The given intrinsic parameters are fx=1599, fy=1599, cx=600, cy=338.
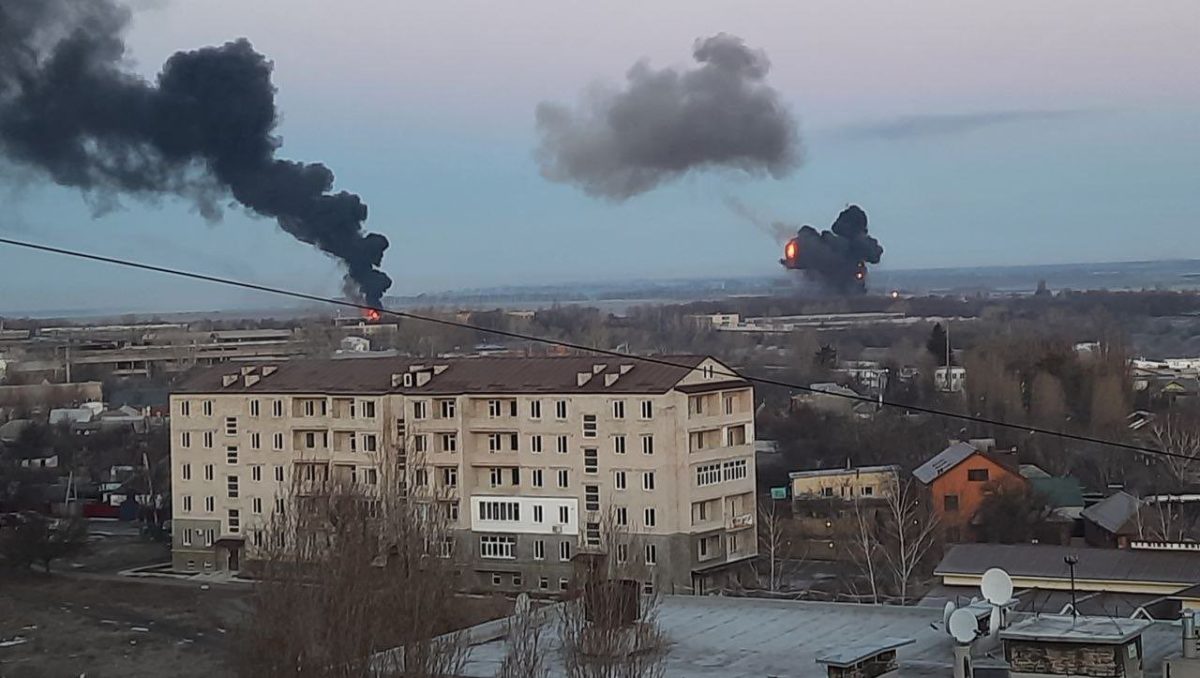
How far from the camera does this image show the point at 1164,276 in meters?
78.4

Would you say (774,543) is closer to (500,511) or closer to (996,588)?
(500,511)

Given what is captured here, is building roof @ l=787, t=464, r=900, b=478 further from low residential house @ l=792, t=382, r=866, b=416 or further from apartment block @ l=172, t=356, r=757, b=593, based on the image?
low residential house @ l=792, t=382, r=866, b=416

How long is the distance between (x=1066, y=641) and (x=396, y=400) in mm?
11359

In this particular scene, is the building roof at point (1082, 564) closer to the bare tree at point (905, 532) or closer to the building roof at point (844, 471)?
the bare tree at point (905, 532)

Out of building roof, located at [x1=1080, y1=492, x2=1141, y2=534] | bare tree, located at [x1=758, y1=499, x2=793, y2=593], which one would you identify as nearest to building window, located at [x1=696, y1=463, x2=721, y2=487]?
bare tree, located at [x1=758, y1=499, x2=793, y2=593]

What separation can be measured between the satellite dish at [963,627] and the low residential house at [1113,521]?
9300 mm

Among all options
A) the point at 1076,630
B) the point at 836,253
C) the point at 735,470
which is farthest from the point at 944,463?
the point at 836,253

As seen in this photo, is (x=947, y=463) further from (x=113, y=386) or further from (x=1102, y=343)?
(x=113, y=386)

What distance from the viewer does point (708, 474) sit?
15.0 m

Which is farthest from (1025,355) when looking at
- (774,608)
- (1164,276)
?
(1164,276)

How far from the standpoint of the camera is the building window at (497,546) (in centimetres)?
1541

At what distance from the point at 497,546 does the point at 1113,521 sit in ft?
19.5

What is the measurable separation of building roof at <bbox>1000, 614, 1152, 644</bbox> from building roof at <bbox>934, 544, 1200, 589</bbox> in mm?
4838

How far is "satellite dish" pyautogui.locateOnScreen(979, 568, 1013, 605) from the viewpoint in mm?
6301
